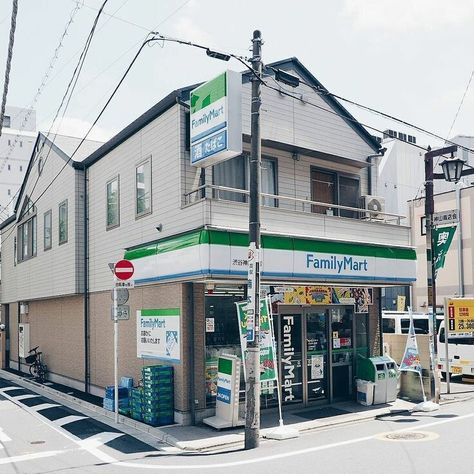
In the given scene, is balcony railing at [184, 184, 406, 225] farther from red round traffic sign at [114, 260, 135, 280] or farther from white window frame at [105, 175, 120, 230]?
white window frame at [105, 175, 120, 230]

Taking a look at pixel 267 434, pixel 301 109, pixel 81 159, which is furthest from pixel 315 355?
pixel 81 159

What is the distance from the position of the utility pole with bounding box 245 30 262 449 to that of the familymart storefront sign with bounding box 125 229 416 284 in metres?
1.10

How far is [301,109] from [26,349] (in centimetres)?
1820

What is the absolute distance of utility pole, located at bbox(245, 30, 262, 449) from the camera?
11492 millimetres

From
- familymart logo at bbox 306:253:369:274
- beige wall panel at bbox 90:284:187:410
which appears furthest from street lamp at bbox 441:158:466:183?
beige wall panel at bbox 90:284:187:410

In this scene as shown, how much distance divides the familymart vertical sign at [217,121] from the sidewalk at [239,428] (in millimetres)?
5992

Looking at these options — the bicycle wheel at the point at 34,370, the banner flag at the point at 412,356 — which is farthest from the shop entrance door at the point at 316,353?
the bicycle wheel at the point at 34,370

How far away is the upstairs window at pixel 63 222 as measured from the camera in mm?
21553

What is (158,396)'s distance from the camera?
1380 centimetres

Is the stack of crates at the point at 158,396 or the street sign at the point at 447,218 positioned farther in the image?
the street sign at the point at 447,218

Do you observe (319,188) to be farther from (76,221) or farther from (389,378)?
(76,221)

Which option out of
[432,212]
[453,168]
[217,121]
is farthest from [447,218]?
[217,121]

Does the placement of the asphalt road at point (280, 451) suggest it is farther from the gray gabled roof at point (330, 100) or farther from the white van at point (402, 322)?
the white van at point (402, 322)

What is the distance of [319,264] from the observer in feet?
48.5
